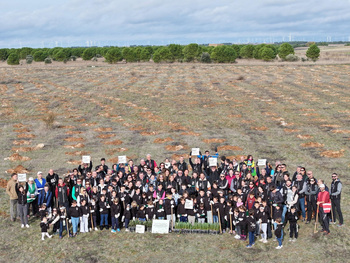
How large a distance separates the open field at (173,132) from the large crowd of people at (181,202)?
29.8 inches

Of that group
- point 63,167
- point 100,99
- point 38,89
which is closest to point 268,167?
point 63,167

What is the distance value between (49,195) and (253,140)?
906 inches

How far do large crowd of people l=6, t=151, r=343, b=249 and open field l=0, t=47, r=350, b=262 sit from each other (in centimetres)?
76

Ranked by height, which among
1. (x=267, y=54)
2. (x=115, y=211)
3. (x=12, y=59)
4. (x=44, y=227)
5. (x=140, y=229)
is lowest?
(x=140, y=229)

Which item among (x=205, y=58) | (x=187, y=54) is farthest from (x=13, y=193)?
(x=187, y=54)

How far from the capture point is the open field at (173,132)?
14930 mm

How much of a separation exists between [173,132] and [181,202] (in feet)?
73.6

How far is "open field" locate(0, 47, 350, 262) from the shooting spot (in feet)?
49.0

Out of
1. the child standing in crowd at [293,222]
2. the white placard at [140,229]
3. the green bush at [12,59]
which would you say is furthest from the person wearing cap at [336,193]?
the green bush at [12,59]

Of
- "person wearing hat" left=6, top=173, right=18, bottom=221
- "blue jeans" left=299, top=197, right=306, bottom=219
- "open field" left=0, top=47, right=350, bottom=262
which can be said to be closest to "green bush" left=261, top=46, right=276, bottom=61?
"open field" left=0, top=47, right=350, bottom=262

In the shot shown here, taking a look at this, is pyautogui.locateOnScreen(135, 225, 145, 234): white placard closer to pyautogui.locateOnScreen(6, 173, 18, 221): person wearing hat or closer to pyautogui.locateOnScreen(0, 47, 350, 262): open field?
pyautogui.locateOnScreen(0, 47, 350, 262): open field

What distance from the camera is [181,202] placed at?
1681 centimetres

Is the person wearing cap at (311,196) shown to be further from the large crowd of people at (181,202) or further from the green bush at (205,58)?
the green bush at (205,58)

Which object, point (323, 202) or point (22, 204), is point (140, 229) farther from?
point (323, 202)
